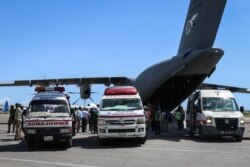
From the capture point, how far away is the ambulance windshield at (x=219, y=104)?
21.2 meters

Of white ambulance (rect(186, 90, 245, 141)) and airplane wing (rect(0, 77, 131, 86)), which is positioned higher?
airplane wing (rect(0, 77, 131, 86))

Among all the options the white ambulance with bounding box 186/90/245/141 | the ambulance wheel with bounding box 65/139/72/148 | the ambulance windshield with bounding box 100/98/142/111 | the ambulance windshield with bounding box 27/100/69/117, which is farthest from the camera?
the white ambulance with bounding box 186/90/245/141

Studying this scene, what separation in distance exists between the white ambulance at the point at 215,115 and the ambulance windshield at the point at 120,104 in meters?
3.63

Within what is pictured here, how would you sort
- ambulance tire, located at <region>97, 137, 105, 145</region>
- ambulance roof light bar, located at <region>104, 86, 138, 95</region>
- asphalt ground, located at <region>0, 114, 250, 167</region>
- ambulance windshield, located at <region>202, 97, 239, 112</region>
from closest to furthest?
asphalt ground, located at <region>0, 114, 250, 167</region>, ambulance tire, located at <region>97, 137, 105, 145</region>, ambulance roof light bar, located at <region>104, 86, 138, 95</region>, ambulance windshield, located at <region>202, 97, 239, 112</region>

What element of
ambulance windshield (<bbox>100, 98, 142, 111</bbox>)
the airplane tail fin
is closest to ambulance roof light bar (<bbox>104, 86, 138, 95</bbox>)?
ambulance windshield (<bbox>100, 98, 142, 111</bbox>)

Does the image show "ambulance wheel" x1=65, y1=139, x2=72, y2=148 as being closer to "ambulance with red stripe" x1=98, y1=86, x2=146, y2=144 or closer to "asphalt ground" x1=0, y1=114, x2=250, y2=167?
"asphalt ground" x1=0, y1=114, x2=250, y2=167

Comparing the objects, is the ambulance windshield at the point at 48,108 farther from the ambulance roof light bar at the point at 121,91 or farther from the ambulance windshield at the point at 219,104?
the ambulance windshield at the point at 219,104

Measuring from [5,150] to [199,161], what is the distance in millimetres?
7971

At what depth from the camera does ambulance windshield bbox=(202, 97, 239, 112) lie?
834 inches

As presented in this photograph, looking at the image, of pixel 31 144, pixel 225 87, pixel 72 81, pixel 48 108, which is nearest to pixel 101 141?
pixel 48 108

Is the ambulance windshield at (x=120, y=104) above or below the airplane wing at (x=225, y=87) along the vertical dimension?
below

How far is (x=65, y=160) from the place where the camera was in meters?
13.3

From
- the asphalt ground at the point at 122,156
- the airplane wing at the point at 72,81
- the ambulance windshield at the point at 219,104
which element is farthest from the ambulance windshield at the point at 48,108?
the airplane wing at the point at 72,81

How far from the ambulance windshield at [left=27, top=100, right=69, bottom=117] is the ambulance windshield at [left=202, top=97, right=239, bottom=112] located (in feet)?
24.1
